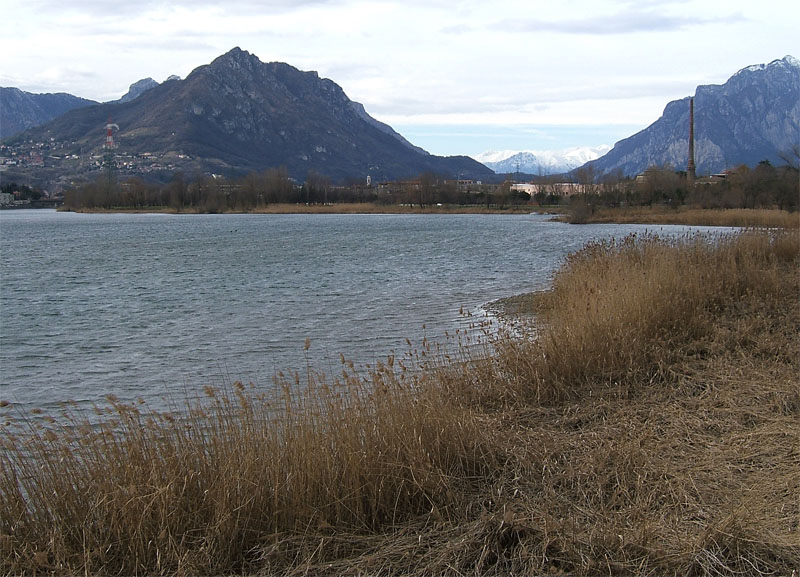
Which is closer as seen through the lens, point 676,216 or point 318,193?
point 676,216

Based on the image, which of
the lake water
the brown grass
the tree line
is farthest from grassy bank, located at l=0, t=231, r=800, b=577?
the tree line

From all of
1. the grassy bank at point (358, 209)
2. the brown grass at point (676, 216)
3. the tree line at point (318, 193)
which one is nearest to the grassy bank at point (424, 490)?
the brown grass at point (676, 216)

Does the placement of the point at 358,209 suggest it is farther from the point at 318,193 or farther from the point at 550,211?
the point at 550,211

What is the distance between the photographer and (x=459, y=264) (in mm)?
38281

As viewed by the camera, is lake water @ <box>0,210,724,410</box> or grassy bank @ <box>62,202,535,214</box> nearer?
lake water @ <box>0,210,724,410</box>

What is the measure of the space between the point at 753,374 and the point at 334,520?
6395 mm

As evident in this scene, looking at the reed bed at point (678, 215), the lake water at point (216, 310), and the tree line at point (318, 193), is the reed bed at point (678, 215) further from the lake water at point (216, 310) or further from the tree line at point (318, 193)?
the lake water at point (216, 310)

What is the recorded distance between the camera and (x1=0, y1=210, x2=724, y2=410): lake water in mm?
14203

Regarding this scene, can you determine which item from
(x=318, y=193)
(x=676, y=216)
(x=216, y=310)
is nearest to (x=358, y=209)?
(x=318, y=193)

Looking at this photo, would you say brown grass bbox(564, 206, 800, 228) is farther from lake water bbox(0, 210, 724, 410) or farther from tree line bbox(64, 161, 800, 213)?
lake water bbox(0, 210, 724, 410)

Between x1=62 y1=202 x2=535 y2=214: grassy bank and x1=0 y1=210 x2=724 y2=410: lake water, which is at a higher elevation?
x1=62 y1=202 x2=535 y2=214: grassy bank

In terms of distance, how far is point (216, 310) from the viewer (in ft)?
74.5

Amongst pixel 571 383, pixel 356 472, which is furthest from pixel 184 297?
pixel 356 472

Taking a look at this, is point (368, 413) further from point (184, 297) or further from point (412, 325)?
point (184, 297)
